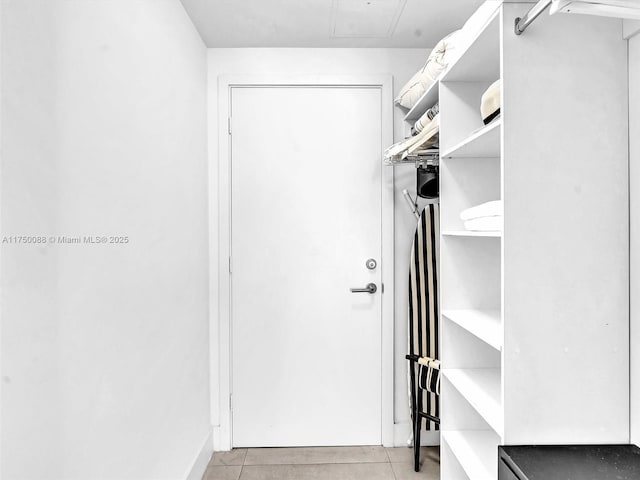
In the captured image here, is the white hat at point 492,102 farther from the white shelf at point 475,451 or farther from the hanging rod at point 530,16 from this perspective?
the white shelf at point 475,451

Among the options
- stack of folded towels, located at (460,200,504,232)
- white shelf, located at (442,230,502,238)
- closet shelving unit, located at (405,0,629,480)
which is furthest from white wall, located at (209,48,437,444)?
closet shelving unit, located at (405,0,629,480)

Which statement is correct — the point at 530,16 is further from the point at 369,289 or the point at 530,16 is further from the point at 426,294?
the point at 369,289

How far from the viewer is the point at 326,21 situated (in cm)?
221

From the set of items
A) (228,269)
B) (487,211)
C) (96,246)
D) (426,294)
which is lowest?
(426,294)

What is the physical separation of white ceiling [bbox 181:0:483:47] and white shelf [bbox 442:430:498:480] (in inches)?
76.4

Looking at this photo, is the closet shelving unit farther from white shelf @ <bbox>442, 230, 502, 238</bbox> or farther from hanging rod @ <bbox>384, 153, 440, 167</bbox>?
hanging rod @ <bbox>384, 153, 440, 167</bbox>

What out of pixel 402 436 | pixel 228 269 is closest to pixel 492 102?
pixel 228 269

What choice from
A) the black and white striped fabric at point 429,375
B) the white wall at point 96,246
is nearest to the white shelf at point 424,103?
the white wall at point 96,246

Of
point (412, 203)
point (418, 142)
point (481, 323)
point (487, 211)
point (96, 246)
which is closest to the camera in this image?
point (96, 246)

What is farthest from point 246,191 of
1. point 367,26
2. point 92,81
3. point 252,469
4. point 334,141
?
point 252,469

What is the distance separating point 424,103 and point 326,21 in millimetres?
661

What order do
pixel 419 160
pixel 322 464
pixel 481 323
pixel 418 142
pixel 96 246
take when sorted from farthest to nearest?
1. pixel 322 464
2. pixel 419 160
3. pixel 418 142
4. pixel 481 323
5. pixel 96 246

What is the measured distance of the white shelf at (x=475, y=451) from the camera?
145 cm

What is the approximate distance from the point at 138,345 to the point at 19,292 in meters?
0.64
